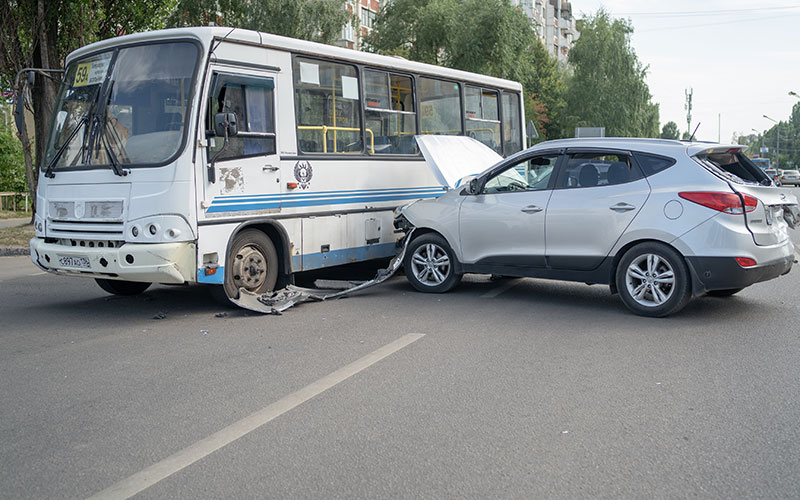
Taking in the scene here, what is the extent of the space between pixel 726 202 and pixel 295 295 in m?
4.70

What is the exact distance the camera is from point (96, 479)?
379cm

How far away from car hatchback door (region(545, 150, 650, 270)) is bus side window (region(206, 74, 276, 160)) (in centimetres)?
331

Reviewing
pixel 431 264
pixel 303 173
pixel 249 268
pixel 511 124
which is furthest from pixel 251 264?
pixel 511 124

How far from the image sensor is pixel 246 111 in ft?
27.7

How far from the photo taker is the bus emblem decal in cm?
915

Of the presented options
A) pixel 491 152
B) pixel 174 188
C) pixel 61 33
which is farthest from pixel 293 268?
pixel 61 33

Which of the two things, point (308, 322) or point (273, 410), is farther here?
point (308, 322)

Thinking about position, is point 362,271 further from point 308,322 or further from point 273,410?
point 273,410

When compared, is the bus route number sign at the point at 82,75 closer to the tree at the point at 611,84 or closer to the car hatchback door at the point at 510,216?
the car hatchback door at the point at 510,216

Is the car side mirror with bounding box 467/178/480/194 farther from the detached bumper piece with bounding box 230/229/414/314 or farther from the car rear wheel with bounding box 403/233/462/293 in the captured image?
the detached bumper piece with bounding box 230/229/414/314

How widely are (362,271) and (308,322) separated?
4.12 m

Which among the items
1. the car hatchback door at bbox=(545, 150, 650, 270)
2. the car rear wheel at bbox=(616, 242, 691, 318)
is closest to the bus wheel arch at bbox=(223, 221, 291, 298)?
the car hatchback door at bbox=(545, 150, 650, 270)

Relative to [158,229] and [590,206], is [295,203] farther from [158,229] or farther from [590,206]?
[590,206]

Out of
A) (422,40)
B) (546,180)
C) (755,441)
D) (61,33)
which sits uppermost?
(422,40)
